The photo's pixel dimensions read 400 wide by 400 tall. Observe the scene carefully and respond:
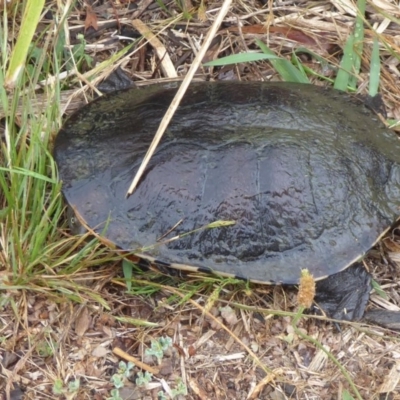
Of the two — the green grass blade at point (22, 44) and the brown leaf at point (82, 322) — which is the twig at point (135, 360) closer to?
the brown leaf at point (82, 322)

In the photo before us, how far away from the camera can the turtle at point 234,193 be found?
7.03 ft

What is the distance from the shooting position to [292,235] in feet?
7.12

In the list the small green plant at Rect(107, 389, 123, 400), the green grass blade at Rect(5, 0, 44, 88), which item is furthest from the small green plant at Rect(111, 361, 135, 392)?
the green grass blade at Rect(5, 0, 44, 88)

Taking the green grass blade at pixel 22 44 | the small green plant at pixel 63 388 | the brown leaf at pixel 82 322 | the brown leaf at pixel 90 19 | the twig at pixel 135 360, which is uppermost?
the green grass blade at pixel 22 44

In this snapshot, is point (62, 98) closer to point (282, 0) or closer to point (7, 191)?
point (7, 191)

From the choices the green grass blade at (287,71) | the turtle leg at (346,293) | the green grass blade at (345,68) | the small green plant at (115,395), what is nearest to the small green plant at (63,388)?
the small green plant at (115,395)

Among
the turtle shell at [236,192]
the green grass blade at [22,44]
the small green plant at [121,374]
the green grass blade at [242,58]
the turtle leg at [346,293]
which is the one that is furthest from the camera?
the green grass blade at [242,58]

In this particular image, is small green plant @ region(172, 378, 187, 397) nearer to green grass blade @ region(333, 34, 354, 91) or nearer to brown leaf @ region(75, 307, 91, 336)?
brown leaf @ region(75, 307, 91, 336)

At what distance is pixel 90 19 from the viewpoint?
2.87 metres

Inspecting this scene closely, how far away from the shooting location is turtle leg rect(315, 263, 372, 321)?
2.27 metres

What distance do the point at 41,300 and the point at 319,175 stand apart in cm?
107

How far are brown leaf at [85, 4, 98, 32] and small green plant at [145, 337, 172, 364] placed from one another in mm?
1517

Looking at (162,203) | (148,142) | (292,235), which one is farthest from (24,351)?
(292,235)

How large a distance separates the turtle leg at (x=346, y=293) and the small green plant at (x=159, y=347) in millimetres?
590
